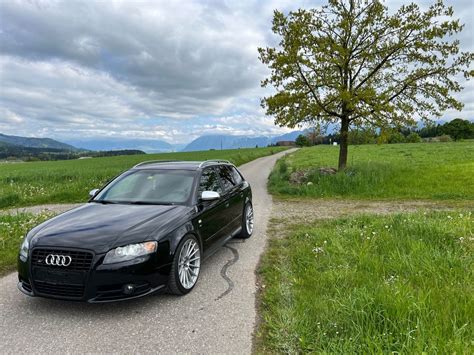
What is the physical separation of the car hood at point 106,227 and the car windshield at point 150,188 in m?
0.30

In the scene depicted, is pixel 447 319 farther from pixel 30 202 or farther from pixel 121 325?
pixel 30 202

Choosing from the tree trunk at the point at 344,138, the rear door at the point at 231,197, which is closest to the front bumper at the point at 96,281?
the rear door at the point at 231,197

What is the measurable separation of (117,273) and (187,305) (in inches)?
35.9

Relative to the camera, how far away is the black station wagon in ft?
11.2

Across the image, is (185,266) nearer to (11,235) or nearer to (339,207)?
(11,235)

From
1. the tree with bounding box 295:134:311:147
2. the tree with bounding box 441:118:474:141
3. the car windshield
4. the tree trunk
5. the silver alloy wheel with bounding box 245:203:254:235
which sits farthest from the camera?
the tree with bounding box 295:134:311:147

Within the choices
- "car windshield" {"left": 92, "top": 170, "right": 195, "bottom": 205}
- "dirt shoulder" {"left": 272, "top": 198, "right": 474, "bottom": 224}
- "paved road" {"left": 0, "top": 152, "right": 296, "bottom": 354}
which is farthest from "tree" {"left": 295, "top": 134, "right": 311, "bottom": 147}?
"paved road" {"left": 0, "top": 152, "right": 296, "bottom": 354}

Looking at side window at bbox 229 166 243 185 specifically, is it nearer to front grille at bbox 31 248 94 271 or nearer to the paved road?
the paved road

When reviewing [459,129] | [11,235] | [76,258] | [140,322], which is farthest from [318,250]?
[459,129]

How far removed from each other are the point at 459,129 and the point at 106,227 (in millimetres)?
97359

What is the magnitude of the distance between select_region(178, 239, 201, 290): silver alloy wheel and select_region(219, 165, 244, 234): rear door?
1410 millimetres

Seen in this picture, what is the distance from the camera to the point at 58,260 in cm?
344

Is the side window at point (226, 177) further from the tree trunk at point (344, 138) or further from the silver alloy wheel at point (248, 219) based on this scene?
the tree trunk at point (344, 138)

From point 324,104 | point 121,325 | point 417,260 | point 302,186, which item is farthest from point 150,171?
point 324,104
